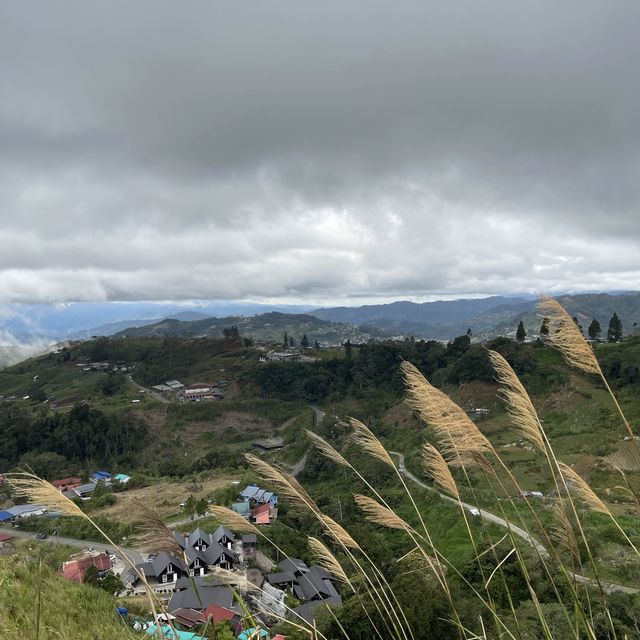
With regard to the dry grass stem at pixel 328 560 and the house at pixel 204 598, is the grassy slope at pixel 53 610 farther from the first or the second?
the house at pixel 204 598

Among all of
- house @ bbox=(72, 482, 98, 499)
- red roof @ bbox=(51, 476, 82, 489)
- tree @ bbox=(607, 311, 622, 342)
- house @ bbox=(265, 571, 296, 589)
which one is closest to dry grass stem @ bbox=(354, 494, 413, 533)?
house @ bbox=(265, 571, 296, 589)

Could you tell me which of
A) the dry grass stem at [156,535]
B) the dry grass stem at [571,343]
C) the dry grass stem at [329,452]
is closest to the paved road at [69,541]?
the dry grass stem at [329,452]

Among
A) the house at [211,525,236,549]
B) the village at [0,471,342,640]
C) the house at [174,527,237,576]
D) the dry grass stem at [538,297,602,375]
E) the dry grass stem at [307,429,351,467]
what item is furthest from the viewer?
the house at [211,525,236,549]

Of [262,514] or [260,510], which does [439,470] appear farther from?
[260,510]

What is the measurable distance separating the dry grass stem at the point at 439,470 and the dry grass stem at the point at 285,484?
901 mm

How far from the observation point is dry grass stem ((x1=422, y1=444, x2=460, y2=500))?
3100 millimetres

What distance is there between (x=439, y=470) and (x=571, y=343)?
127 cm

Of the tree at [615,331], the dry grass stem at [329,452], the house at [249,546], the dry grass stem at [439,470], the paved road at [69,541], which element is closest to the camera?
the dry grass stem at [439,470]

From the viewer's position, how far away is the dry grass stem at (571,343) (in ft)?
8.57

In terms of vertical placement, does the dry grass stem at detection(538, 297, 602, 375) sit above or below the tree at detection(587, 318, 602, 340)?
above

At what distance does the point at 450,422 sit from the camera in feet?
9.59

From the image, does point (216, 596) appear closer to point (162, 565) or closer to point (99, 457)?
point (162, 565)

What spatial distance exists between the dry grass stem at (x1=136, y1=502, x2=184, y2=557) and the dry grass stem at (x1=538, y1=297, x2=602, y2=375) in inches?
101

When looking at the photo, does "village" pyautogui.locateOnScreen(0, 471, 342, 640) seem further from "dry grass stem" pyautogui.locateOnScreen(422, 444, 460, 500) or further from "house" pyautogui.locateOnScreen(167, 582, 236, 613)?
"dry grass stem" pyautogui.locateOnScreen(422, 444, 460, 500)
